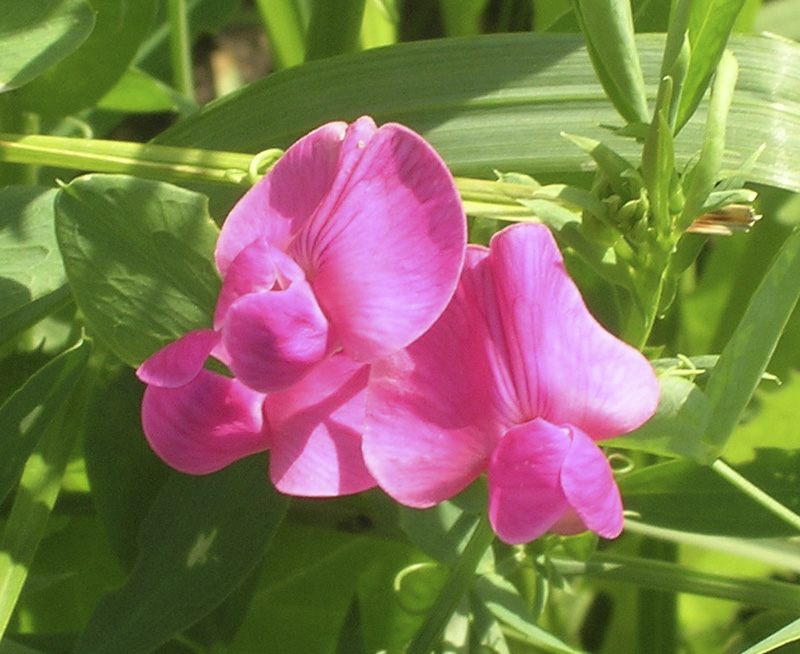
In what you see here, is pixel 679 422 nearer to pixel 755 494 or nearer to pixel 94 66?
pixel 755 494

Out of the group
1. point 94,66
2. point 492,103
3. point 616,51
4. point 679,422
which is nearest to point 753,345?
point 679,422

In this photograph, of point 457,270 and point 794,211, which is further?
point 794,211

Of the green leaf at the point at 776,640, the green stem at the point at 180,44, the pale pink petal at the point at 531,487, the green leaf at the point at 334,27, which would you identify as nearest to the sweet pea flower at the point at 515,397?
the pale pink petal at the point at 531,487

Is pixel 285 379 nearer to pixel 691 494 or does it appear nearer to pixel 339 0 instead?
pixel 691 494

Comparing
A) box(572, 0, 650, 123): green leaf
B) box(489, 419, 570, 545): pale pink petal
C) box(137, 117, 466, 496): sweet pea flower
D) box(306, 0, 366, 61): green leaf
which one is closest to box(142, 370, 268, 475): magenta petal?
box(137, 117, 466, 496): sweet pea flower

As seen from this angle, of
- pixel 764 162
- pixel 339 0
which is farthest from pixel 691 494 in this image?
pixel 339 0

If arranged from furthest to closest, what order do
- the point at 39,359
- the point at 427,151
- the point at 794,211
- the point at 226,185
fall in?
the point at 794,211 → the point at 39,359 → the point at 226,185 → the point at 427,151

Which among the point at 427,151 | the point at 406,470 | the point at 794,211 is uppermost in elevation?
the point at 427,151
